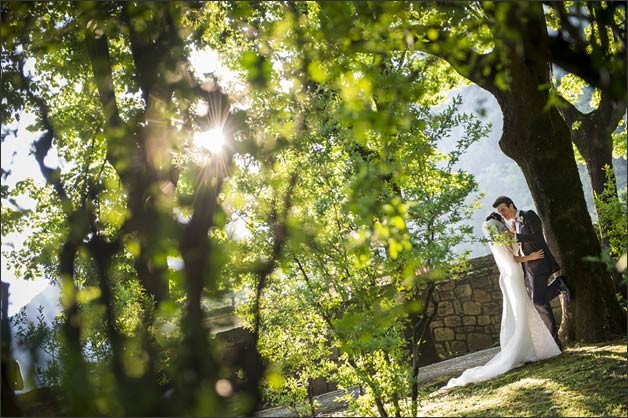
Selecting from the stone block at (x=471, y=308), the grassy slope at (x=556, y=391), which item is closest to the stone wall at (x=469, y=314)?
the stone block at (x=471, y=308)

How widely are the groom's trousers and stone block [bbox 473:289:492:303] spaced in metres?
3.75

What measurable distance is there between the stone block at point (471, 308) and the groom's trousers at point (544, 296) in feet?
12.3

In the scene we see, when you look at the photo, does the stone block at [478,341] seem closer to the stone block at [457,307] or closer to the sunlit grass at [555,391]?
the stone block at [457,307]

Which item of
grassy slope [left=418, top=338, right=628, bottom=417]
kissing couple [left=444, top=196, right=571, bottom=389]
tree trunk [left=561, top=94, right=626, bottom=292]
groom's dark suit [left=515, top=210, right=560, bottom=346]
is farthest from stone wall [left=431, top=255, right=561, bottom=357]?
grassy slope [left=418, top=338, right=628, bottom=417]

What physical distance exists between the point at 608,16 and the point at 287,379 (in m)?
5.07

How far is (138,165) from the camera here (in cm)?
261

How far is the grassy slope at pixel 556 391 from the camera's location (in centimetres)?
510

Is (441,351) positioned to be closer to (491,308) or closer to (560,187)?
(491,308)

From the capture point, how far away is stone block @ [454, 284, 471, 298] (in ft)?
39.3

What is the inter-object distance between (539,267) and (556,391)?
8.34 ft

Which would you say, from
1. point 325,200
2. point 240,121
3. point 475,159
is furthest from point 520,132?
point 475,159

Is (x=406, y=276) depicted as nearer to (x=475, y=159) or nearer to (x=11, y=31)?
(x=11, y=31)

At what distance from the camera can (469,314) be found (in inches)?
469

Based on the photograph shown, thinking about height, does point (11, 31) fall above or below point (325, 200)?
above
